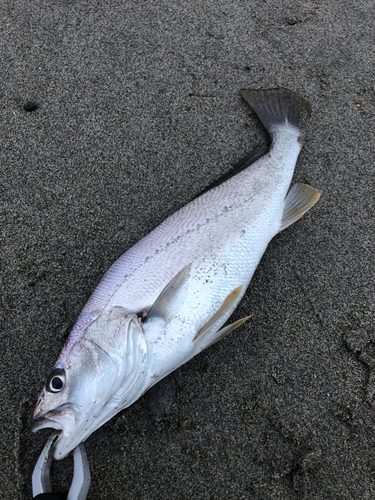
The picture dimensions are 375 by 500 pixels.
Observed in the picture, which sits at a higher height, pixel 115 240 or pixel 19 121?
pixel 19 121

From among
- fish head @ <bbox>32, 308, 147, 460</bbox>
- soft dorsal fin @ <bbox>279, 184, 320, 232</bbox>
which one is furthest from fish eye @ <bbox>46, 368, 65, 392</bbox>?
soft dorsal fin @ <bbox>279, 184, 320, 232</bbox>

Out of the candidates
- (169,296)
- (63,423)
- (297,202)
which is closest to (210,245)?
(169,296)

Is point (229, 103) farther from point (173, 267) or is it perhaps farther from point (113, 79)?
point (173, 267)

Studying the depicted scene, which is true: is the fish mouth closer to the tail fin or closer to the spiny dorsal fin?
the spiny dorsal fin

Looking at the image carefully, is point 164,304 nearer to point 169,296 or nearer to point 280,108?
point 169,296

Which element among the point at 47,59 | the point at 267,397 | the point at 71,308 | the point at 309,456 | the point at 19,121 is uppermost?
the point at 47,59

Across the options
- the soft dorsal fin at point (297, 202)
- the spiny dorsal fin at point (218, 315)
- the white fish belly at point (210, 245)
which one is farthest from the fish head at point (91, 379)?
the soft dorsal fin at point (297, 202)

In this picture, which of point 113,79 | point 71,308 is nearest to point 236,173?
point 113,79
